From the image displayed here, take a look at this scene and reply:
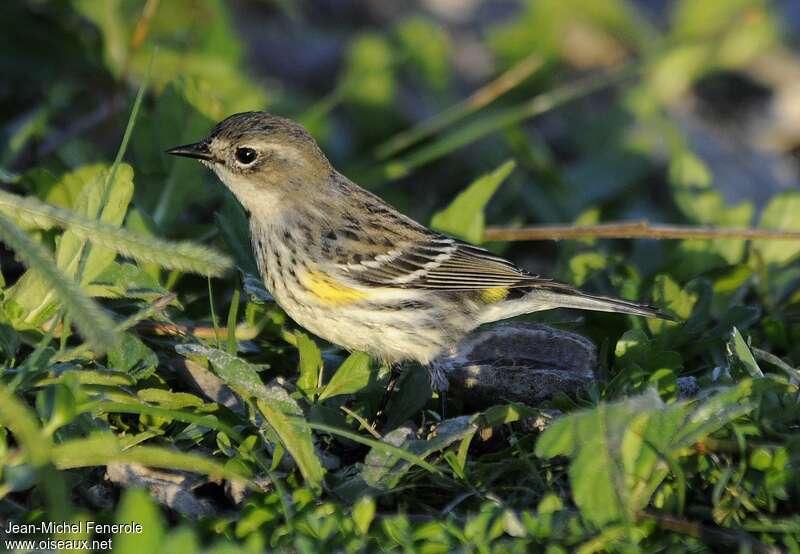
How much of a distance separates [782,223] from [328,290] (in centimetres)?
265

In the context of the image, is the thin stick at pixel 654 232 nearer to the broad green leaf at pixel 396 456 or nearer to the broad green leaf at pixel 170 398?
the broad green leaf at pixel 396 456

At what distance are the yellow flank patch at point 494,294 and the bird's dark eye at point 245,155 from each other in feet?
4.18

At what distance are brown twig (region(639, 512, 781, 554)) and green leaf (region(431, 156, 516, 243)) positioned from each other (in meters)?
2.19

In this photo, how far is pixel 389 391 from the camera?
4.22m

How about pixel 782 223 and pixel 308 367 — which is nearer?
pixel 308 367

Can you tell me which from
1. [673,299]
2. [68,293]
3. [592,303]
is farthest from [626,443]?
[68,293]

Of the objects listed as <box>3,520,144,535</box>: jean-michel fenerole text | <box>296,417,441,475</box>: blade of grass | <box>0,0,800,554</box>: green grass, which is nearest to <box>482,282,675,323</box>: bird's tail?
<box>0,0,800,554</box>: green grass

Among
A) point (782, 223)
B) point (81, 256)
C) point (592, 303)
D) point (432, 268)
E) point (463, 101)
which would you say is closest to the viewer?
point (81, 256)

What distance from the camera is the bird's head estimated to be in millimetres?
4781

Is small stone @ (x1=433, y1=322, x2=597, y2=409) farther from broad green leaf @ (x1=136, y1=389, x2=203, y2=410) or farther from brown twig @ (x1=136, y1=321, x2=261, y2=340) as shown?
broad green leaf @ (x1=136, y1=389, x2=203, y2=410)

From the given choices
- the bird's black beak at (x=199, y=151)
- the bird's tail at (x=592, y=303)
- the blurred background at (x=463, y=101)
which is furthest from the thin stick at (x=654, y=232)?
the bird's black beak at (x=199, y=151)

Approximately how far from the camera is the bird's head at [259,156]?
4781 millimetres

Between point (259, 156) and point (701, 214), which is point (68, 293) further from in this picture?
point (701, 214)

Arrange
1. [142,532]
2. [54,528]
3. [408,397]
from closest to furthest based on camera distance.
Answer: [142,532] → [54,528] → [408,397]
